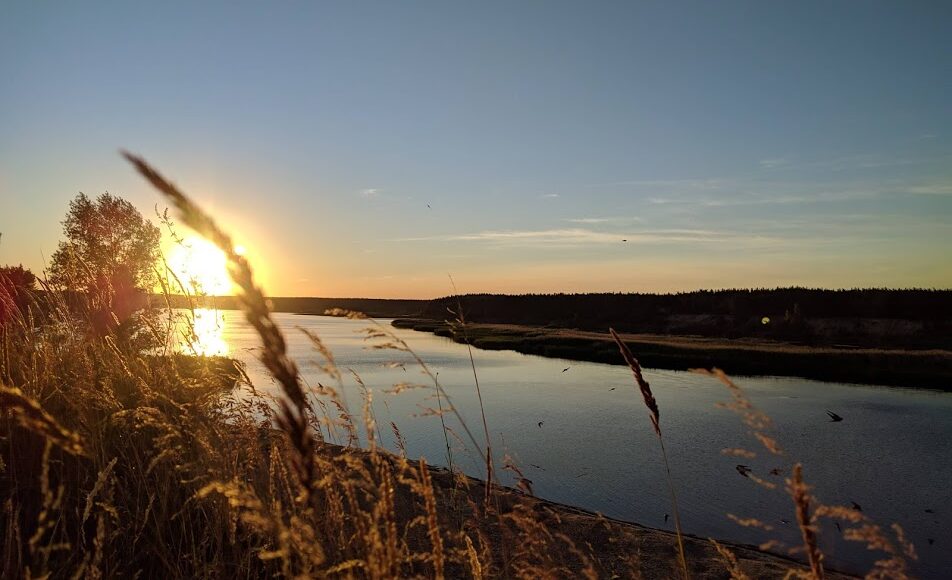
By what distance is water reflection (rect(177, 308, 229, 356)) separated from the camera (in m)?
5.66

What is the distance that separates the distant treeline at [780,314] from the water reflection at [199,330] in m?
30.5

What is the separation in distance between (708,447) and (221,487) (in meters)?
17.3

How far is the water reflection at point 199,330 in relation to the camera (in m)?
5.66

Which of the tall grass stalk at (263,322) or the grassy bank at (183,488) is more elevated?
the tall grass stalk at (263,322)

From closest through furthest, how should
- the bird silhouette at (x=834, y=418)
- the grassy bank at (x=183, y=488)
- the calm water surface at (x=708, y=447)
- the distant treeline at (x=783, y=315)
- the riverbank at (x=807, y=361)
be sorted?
the grassy bank at (x=183, y=488) < the calm water surface at (x=708, y=447) < the bird silhouette at (x=834, y=418) < the riverbank at (x=807, y=361) < the distant treeline at (x=783, y=315)

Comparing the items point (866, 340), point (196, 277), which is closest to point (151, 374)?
point (196, 277)

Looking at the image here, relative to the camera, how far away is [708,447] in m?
17.2

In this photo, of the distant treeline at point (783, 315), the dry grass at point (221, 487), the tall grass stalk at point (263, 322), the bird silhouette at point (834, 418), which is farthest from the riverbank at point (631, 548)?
the distant treeline at point (783, 315)

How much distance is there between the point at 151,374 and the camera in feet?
19.7

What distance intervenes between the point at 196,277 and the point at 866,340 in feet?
182

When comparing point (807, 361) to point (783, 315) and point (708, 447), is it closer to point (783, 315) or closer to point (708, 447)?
point (708, 447)

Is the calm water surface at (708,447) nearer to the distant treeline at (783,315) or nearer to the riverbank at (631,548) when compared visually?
the riverbank at (631,548)

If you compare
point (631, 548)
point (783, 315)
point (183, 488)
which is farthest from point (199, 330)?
point (783, 315)

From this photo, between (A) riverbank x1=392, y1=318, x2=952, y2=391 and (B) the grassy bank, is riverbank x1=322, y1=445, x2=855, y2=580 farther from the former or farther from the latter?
(A) riverbank x1=392, y1=318, x2=952, y2=391
